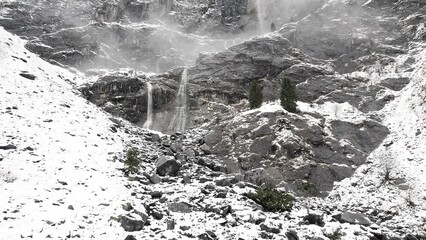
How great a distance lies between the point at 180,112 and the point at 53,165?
3420cm

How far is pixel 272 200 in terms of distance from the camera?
24266 millimetres

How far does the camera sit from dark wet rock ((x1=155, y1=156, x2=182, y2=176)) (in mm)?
29031

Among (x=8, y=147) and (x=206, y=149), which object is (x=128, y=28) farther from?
(x=8, y=147)

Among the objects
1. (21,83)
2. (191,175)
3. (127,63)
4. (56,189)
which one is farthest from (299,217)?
(127,63)

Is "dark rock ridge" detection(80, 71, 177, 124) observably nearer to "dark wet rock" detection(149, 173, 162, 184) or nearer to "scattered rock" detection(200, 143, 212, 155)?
"scattered rock" detection(200, 143, 212, 155)

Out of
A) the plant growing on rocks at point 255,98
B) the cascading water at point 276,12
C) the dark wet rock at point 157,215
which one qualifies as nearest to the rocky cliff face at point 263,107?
the dark wet rock at point 157,215

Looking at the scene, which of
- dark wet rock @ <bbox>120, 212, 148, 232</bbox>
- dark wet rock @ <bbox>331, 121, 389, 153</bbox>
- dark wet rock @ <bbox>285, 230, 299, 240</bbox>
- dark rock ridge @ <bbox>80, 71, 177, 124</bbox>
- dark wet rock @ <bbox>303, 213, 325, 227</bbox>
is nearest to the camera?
dark wet rock @ <bbox>120, 212, 148, 232</bbox>

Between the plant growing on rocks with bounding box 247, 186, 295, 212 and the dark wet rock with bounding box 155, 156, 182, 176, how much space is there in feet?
23.5

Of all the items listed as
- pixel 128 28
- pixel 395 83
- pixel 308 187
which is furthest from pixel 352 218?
pixel 128 28

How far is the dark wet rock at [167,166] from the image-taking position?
2903cm

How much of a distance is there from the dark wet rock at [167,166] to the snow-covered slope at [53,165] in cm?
345

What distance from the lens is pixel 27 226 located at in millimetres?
16984

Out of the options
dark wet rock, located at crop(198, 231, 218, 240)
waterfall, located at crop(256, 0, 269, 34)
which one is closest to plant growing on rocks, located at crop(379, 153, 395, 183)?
dark wet rock, located at crop(198, 231, 218, 240)

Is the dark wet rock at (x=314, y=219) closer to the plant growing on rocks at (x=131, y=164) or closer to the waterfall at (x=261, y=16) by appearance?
the plant growing on rocks at (x=131, y=164)
